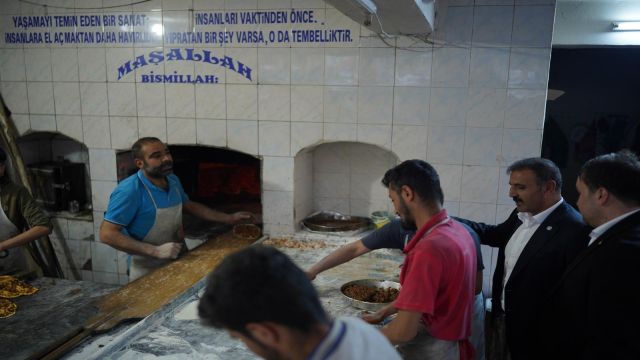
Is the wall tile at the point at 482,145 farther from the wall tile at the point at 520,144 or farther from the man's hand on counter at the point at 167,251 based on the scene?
the man's hand on counter at the point at 167,251

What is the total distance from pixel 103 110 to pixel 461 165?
334cm

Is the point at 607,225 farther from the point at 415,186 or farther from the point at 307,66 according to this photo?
the point at 307,66

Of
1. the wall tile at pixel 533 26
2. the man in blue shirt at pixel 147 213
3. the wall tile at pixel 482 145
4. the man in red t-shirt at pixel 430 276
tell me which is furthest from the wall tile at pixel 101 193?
the wall tile at pixel 533 26

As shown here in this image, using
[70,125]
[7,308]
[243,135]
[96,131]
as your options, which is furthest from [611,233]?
[70,125]

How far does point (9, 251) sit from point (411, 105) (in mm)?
3476

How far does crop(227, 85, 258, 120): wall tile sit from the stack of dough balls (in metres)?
2.03

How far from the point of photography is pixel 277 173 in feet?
13.5

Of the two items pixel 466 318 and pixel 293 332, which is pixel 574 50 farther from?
pixel 293 332

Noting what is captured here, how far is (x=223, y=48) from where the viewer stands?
4.04 metres

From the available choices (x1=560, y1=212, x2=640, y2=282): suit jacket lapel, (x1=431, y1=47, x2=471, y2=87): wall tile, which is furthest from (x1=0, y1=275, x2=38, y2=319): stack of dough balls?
(x1=431, y1=47, x2=471, y2=87): wall tile

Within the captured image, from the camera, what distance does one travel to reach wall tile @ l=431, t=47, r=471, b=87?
365 cm

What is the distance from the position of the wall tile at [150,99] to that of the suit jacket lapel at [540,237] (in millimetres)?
3273

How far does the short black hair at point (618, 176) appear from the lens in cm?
197

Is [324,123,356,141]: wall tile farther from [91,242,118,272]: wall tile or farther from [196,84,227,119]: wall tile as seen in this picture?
[91,242,118,272]: wall tile
